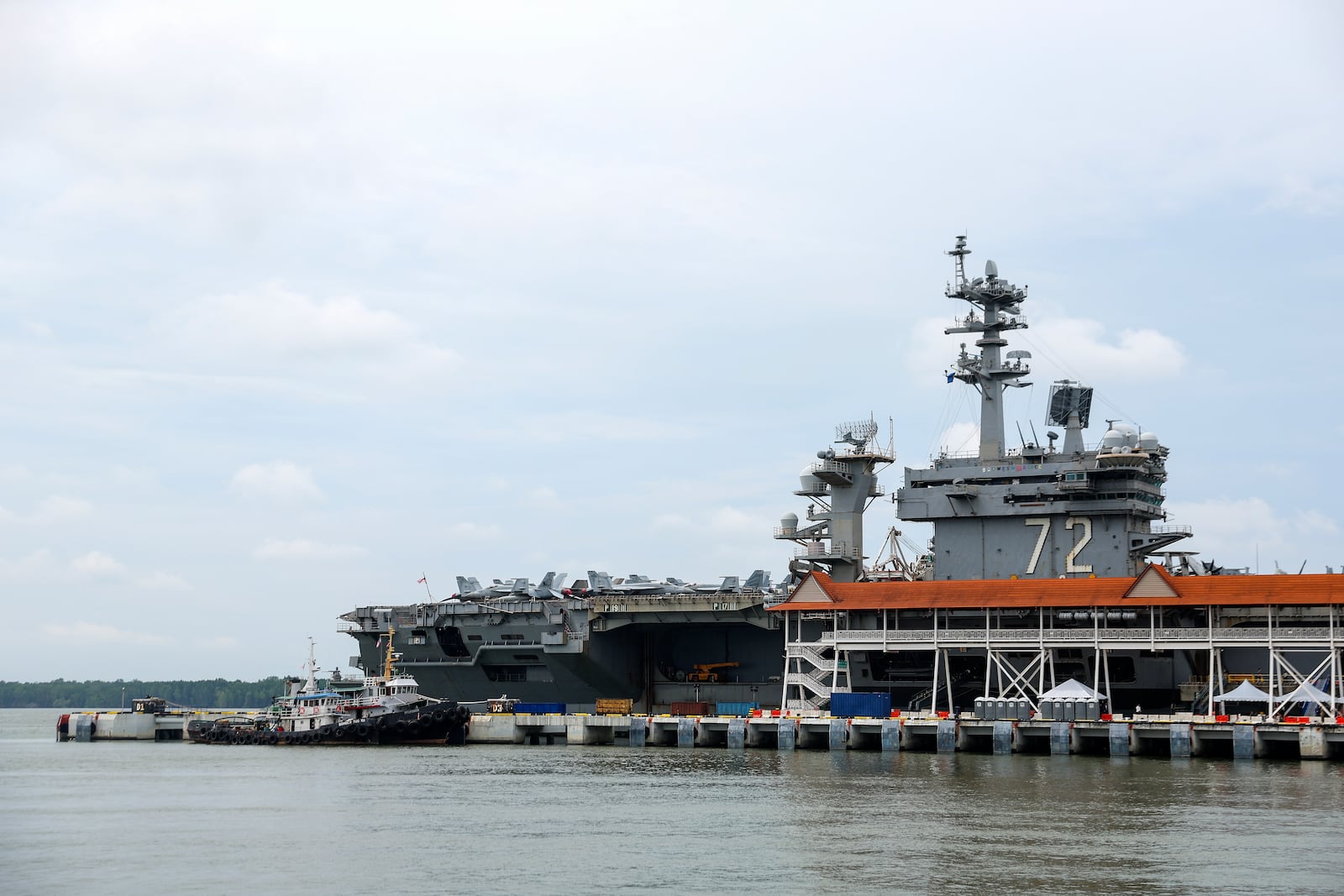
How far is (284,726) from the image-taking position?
64125 mm

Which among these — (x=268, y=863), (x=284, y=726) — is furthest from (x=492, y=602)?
(x=268, y=863)

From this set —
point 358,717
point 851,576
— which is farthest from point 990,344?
point 358,717

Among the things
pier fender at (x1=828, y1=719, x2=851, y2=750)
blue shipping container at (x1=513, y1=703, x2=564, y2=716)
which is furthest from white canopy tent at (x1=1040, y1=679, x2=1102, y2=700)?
blue shipping container at (x1=513, y1=703, x2=564, y2=716)

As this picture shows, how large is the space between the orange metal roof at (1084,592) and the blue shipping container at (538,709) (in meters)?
12.8

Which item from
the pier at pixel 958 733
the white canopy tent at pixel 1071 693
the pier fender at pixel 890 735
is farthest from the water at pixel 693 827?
the white canopy tent at pixel 1071 693

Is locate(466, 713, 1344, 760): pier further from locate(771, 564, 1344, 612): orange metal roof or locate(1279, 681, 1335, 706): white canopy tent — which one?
locate(771, 564, 1344, 612): orange metal roof

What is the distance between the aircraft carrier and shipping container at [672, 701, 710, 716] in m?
1.69

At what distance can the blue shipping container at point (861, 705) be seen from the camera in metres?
56.0

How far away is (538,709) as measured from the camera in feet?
221

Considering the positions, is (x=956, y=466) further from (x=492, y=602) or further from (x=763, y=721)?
(x=492, y=602)

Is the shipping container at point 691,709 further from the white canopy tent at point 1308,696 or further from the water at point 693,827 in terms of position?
the white canopy tent at point 1308,696

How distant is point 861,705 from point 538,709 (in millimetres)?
16981

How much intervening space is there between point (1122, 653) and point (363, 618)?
33.4 m

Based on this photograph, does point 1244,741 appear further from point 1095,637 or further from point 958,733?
point 958,733
